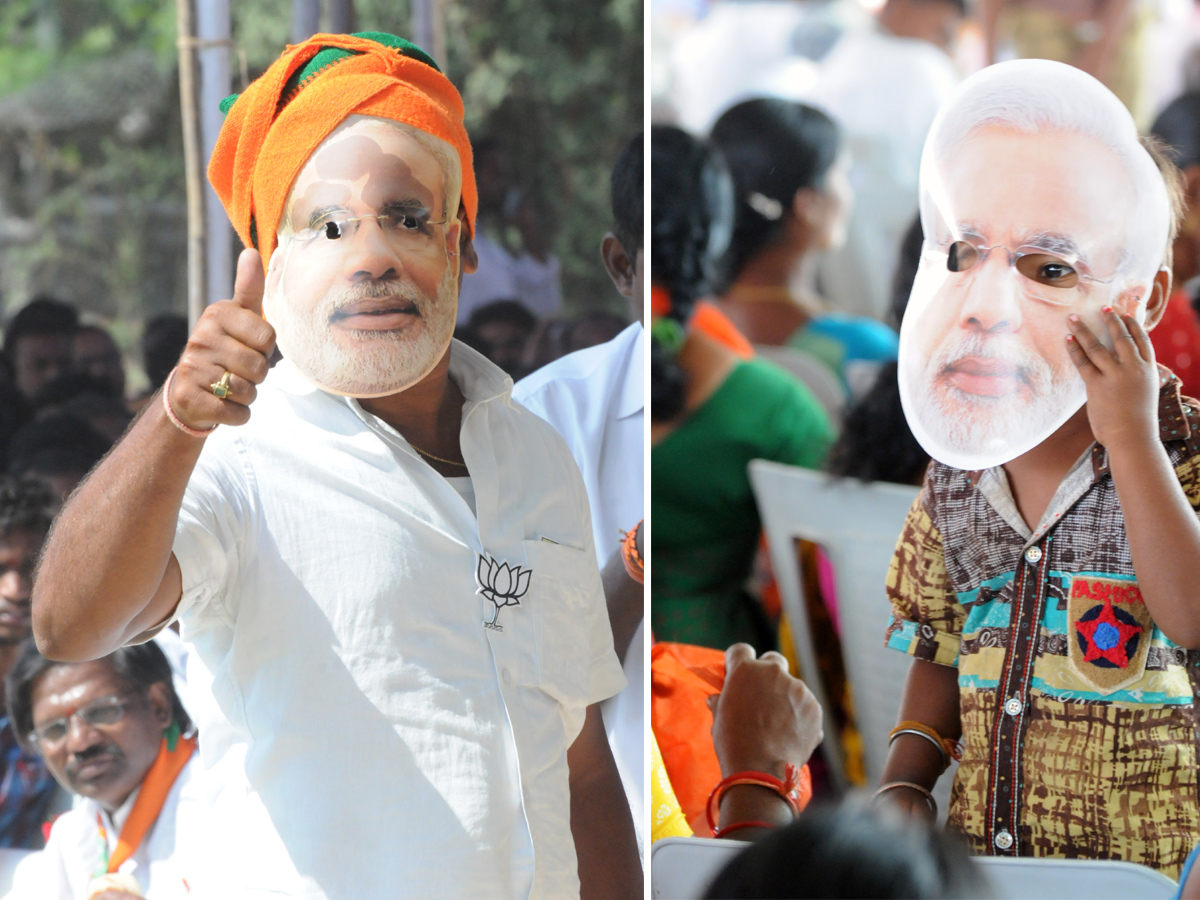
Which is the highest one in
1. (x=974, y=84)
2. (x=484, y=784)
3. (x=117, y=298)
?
(x=974, y=84)

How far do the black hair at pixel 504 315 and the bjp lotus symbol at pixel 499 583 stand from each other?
40cm

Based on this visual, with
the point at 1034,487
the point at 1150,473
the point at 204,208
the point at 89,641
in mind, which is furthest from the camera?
the point at 204,208

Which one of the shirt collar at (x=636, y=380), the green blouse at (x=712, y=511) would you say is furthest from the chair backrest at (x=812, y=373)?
the shirt collar at (x=636, y=380)

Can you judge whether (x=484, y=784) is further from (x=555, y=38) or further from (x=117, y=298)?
(x=555, y=38)

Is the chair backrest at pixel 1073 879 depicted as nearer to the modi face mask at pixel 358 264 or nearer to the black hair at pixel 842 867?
the black hair at pixel 842 867

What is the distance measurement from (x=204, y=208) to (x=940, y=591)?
54.5 inches

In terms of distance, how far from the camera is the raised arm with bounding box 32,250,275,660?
1.52 metres

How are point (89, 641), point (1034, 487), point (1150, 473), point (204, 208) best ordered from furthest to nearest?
point (204, 208)
point (1034, 487)
point (1150, 473)
point (89, 641)

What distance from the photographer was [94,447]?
2.10 m

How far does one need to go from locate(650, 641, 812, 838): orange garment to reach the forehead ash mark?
0.96m

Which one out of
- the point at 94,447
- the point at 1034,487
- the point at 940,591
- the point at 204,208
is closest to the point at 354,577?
the point at 94,447

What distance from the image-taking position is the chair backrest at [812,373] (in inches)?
85.4

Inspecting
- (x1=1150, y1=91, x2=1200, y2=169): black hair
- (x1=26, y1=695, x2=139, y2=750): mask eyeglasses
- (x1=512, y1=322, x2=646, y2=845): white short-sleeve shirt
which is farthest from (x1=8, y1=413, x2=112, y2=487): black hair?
(x1=1150, y1=91, x2=1200, y2=169): black hair

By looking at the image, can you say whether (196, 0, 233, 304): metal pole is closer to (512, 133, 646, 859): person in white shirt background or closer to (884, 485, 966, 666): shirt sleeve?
Result: (512, 133, 646, 859): person in white shirt background
